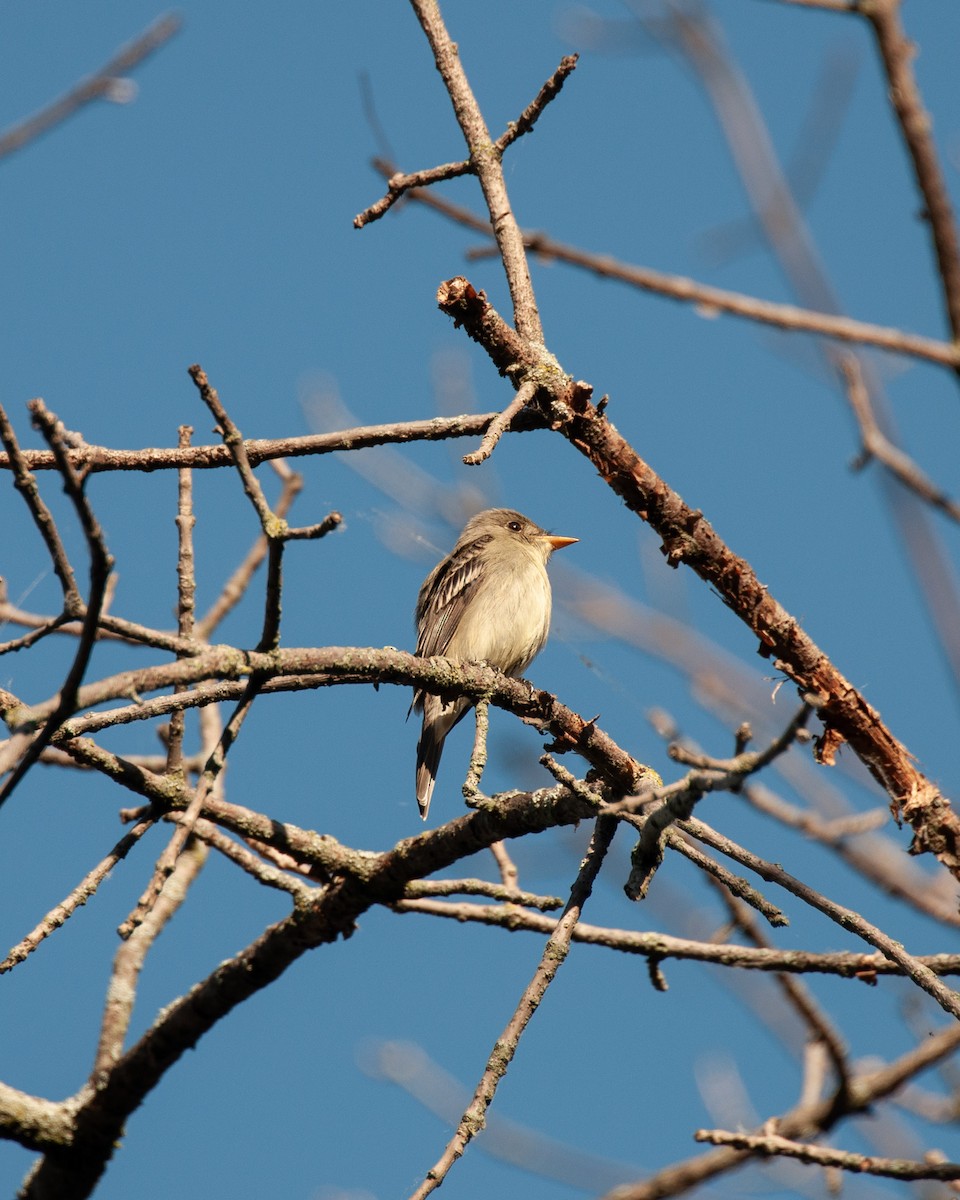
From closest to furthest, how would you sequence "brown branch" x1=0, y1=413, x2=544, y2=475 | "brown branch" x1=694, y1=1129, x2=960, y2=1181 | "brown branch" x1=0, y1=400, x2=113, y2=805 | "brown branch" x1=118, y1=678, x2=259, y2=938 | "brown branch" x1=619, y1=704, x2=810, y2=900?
"brown branch" x1=619, y1=704, x2=810, y2=900
"brown branch" x1=0, y1=400, x2=113, y2=805
"brown branch" x1=118, y1=678, x2=259, y2=938
"brown branch" x1=694, y1=1129, x2=960, y2=1181
"brown branch" x1=0, y1=413, x2=544, y2=475

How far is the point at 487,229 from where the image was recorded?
13.3 ft

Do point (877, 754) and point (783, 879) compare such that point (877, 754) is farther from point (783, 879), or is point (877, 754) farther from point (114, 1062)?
Answer: point (114, 1062)

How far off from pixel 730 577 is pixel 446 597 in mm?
4332

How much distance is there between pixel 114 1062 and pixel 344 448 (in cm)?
220

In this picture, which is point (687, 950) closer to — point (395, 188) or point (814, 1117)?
point (814, 1117)

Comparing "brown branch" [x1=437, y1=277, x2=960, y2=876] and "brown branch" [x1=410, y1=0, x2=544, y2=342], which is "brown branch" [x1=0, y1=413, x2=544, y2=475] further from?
"brown branch" [x1=410, y1=0, x2=544, y2=342]

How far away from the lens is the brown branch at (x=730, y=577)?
13.6ft

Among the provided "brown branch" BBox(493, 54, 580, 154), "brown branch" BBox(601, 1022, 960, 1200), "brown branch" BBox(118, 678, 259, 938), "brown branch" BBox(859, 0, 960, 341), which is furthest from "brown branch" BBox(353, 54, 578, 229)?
"brown branch" BBox(601, 1022, 960, 1200)

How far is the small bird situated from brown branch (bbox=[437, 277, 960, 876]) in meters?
3.54

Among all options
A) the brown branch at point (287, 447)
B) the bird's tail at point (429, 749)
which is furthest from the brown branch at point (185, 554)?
the bird's tail at point (429, 749)

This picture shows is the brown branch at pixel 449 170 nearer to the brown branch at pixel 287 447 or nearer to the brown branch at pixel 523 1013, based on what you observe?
the brown branch at pixel 287 447

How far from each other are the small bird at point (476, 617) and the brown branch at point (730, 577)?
3.54 metres

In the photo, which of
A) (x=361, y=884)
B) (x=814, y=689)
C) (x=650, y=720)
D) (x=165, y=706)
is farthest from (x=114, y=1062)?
(x=814, y=689)

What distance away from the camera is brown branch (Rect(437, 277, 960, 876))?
414 centimetres
